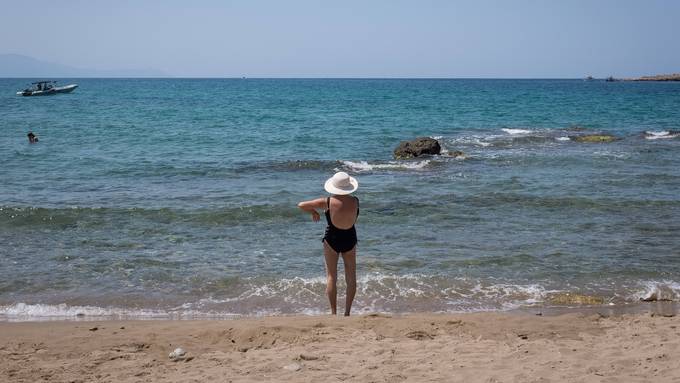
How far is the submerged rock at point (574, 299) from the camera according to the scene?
334 inches

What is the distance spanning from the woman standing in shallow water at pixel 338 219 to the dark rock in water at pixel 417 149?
14.4 m

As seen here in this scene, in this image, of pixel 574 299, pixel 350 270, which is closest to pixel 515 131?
pixel 574 299

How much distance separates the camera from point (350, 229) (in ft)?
24.0

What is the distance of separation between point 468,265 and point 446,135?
20.4 metres

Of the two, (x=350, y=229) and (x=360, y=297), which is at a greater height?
(x=350, y=229)

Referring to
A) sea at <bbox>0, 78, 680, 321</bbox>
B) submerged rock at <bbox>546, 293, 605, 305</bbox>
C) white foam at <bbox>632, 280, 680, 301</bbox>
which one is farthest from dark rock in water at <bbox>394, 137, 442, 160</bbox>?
submerged rock at <bbox>546, 293, 605, 305</bbox>

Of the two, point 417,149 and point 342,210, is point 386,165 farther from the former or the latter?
point 342,210

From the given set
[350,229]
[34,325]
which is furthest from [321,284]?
[34,325]

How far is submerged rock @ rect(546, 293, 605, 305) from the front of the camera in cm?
848

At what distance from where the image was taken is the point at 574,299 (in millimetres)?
8570

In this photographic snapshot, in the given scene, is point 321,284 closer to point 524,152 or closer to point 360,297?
point 360,297

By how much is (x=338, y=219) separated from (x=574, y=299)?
366 cm

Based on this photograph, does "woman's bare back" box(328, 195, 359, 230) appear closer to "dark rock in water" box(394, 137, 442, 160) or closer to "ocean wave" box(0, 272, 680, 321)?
"ocean wave" box(0, 272, 680, 321)

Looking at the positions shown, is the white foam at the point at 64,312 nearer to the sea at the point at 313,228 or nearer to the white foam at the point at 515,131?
the sea at the point at 313,228
